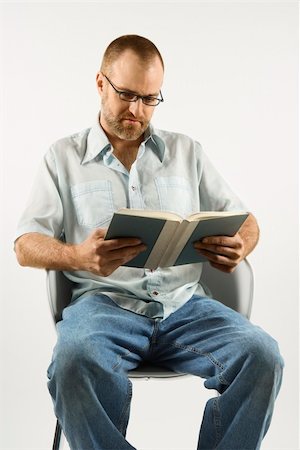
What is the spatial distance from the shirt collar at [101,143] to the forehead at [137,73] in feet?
0.55

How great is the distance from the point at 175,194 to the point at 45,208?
1.32 feet

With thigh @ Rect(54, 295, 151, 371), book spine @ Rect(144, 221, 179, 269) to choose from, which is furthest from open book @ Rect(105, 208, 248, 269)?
thigh @ Rect(54, 295, 151, 371)

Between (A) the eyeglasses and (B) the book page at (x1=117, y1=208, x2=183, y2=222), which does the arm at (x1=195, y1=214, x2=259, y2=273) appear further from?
(A) the eyeglasses

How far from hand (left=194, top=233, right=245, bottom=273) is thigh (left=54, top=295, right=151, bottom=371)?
267 millimetres

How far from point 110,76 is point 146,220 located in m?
0.67

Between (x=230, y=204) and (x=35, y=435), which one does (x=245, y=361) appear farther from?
(x=35, y=435)

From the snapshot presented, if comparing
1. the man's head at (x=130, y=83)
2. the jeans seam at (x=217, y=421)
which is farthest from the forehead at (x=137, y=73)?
the jeans seam at (x=217, y=421)

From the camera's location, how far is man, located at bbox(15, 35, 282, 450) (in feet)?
7.01

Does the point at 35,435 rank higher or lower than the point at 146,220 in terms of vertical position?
lower

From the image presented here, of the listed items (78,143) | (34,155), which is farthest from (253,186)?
(78,143)

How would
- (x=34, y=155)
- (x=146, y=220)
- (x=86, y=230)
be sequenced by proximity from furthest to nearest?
(x=34, y=155)
(x=86, y=230)
(x=146, y=220)

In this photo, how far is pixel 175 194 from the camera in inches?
102

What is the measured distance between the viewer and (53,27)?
3574 mm

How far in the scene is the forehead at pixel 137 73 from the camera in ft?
8.30
